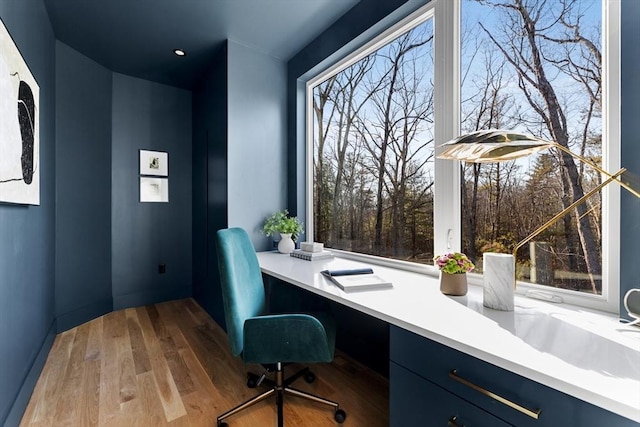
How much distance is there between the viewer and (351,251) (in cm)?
222

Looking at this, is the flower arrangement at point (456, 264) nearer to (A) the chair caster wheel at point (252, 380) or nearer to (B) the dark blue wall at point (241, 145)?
(A) the chair caster wheel at point (252, 380)

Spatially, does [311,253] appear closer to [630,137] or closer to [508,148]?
[508,148]

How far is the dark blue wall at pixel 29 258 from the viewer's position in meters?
1.36

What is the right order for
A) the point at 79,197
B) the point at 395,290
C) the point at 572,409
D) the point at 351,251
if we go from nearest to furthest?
the point at 572,409
the point at 395,290
the point at 351,251
the point at 79,197

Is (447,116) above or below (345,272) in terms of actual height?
above

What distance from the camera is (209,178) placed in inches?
113

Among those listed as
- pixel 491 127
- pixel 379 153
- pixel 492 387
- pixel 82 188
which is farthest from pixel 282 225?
pixel 82 188

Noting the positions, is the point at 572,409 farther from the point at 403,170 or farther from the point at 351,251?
the point at 351,251

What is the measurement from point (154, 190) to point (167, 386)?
2209 millimetres

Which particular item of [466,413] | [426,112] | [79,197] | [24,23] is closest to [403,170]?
[426,112]

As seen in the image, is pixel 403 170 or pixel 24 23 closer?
pixel 24 23

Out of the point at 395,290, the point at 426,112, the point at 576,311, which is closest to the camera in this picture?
the point at 576,311

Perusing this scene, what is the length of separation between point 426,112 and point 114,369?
8.59ft

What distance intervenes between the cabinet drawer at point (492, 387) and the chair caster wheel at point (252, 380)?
3.53 feet
